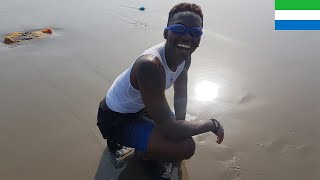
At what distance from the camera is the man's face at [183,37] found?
254cm

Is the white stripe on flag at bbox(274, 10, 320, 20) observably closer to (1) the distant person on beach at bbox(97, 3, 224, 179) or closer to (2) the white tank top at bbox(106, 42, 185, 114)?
(1) the distant person on beach at bbox(97, 3, 224, 179)

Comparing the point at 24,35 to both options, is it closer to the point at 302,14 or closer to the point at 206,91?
the point at 206,91

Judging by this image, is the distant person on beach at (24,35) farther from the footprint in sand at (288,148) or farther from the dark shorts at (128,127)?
the footprint in sand at (288,148)

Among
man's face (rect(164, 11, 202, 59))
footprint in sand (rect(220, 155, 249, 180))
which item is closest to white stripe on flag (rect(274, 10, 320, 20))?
footprint in sand (rect(220, 155, 249, 180))

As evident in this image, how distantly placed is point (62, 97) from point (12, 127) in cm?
75

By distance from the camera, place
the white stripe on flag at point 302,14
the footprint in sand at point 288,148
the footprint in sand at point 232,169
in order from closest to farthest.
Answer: the footprint in sand at point 232,169 → the footprint in sand at point 288,148 → the white stripe on flag at point 302,14

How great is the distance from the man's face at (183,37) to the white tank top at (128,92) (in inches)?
4.5

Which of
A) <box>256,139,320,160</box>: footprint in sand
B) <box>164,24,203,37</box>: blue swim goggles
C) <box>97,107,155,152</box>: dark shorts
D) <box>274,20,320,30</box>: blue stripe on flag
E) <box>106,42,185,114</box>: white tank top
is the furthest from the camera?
<box>274,20,320,30</box>: blue stripe on flag

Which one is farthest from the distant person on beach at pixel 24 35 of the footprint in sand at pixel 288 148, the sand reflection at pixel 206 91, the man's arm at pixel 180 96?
the footprint in sand at pixel 288 148

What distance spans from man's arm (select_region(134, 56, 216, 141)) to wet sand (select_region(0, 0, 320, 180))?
0.62 meters

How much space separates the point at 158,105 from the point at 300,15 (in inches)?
187

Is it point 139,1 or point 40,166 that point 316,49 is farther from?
point 40,166

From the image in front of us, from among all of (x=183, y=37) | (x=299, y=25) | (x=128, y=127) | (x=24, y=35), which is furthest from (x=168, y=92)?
(x=299, y=25)

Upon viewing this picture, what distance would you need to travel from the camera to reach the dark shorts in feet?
9.24
